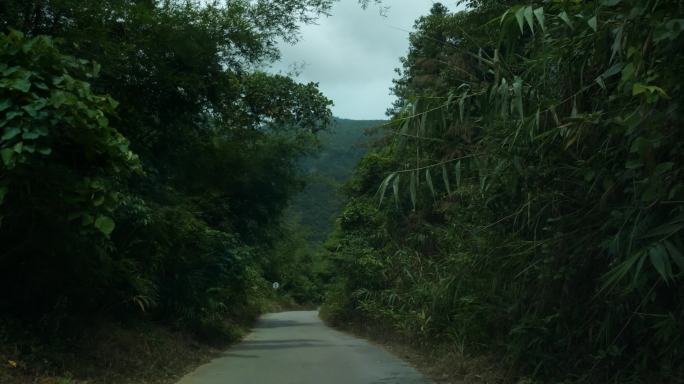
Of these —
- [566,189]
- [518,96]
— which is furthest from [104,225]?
[566,189]

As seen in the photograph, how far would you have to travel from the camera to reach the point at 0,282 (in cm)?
1010

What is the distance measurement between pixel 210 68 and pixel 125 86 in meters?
1.80

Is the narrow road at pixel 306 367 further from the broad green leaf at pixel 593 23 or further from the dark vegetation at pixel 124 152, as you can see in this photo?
the broad green leaf at pixel 593 23

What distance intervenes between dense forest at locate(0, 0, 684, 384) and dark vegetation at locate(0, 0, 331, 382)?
0.04m

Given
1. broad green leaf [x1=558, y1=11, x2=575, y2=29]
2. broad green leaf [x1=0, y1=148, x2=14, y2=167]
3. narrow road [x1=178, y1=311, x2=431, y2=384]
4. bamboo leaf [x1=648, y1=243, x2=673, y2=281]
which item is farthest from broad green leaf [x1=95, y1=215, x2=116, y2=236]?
bamboo leaf [x1=648, y1=243, x2=673, y2=281]

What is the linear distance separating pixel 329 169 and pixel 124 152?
53694 mm

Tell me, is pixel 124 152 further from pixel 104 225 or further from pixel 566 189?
pixel 566 189

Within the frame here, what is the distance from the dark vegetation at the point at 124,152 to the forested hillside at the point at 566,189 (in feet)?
12.8

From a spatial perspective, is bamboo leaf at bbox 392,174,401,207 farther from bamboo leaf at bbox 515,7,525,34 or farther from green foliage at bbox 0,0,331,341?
green foliage at bbox 0,0,331,341

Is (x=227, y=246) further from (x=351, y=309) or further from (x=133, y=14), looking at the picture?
(x=351, y=309)

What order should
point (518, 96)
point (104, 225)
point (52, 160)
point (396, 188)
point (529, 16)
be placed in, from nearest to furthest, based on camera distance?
point (529, 16) → point (518, 96) → point (104, 225) → point (396, 188) → point (52, 160)

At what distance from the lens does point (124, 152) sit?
8.91 m

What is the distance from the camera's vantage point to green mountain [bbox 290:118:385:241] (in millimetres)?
29570

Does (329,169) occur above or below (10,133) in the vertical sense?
above
